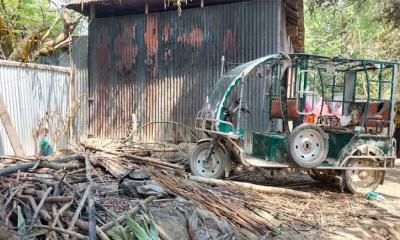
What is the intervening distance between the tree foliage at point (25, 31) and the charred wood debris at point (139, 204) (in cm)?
680

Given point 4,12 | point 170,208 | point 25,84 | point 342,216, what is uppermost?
point 4,12

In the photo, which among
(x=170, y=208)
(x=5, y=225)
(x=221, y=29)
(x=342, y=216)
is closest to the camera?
(x=5, y=225)

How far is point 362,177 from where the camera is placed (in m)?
8.90

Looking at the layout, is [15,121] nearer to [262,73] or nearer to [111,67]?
[111,67]

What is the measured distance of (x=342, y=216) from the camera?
23.9 feet

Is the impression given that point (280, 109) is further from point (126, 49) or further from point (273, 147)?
point (126, 49)

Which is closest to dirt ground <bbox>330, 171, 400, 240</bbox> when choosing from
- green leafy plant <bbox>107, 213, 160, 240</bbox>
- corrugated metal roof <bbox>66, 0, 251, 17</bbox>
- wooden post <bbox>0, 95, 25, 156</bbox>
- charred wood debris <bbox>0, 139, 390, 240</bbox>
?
charred wood debris <bbox>0, 139, 390, 240</bbox>

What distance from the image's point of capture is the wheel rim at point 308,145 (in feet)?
27.0

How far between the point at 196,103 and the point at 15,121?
192 inches

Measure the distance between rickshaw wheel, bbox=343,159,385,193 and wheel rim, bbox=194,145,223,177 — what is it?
9.02 ft

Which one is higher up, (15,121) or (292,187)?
(15,121)

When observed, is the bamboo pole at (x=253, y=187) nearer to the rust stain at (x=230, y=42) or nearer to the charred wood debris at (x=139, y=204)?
the charred wood debris at (x=139, y=204)

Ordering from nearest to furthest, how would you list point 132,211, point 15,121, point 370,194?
point 132,211, point 370,194, point 15,121

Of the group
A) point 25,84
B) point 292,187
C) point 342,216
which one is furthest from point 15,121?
point 342,216
